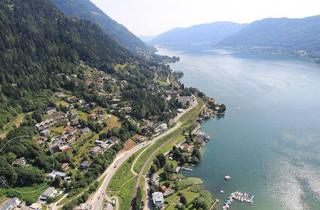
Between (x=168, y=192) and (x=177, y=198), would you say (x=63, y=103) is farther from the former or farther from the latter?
(x=177, y=198)

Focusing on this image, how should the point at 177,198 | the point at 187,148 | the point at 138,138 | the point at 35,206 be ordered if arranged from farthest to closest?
the point at 138,138 → the point at 187,148 → the point at 177,198 → the point at 35,206

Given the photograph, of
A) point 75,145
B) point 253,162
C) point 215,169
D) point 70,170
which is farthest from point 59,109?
point 253,162

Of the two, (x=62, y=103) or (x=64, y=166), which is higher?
(x=62, y=103)

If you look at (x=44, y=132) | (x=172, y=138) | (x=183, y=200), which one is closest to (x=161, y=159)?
(x=183, y=200)

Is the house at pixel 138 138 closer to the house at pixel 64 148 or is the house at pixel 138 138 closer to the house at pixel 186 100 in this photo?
the house at pixel 64 148

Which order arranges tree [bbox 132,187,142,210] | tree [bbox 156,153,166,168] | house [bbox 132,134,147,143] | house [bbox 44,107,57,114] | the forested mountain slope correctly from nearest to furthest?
tree [bbox 132,187,142,210] < tree [bbox 156,153,166,168] < house [bbox 132,134,147,143] < house [bbox 44,107,57,114] < the forested mountain slope

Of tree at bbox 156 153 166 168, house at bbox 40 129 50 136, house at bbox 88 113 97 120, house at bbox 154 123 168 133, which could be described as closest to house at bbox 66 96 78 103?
house at bbox 88 113 97 120

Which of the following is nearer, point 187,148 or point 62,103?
point 187,148

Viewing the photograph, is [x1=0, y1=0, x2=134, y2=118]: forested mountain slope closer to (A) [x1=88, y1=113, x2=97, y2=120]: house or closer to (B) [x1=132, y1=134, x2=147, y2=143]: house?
(A) [x1=88, y1=113, x2=97, y2=120]: house

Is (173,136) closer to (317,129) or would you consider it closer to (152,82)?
(317,129)
